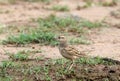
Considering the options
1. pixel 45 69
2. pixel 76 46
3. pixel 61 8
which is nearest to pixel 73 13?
pixel 61 8

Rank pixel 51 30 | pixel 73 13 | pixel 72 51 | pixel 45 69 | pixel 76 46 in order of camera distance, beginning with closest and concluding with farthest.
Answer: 1. pixel 72 51
2. pixel 45 69
3. pixel 76 46
4. pixel 51 30
5. pixel 73 13

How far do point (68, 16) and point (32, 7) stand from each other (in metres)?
1.80

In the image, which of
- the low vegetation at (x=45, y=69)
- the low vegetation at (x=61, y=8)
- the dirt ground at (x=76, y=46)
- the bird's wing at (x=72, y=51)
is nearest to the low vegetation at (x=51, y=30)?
the dirt ground at (x=76, y=46)

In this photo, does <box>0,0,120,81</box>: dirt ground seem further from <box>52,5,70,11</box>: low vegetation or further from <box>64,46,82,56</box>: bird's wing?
<box>64,46,82,56</box>: bird's wing

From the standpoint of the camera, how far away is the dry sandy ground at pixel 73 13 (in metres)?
9.99

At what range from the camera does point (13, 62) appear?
30.1 feet

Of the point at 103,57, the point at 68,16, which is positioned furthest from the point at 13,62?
the point at 68,16

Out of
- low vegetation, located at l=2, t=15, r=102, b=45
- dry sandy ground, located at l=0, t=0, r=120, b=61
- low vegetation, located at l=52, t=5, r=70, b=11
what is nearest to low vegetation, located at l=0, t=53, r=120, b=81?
dry sandy ground, located at l=0, t=0, r=120, b=61

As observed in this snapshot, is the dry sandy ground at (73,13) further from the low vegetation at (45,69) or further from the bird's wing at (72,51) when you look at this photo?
the bird's wing at (72,51)

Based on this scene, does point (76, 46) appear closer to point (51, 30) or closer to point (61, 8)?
point (51, 30)

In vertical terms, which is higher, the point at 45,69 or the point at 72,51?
the point at 72,51

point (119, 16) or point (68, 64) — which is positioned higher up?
point (68, 64)

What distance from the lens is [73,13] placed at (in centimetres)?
1358

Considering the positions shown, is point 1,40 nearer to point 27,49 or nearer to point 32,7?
point 27,49
